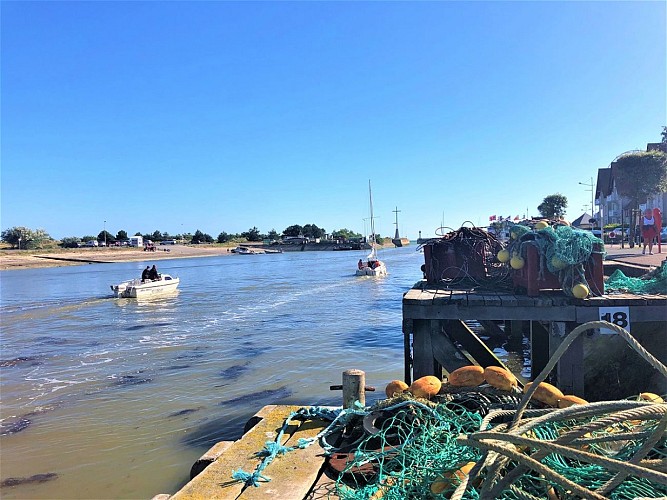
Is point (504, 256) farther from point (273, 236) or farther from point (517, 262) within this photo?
point (273, 236)

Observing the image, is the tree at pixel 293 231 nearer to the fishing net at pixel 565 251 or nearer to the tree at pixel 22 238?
the tree at pixel 22 238

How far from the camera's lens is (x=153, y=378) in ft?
38.7

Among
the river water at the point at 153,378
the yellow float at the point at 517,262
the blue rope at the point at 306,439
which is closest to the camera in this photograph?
the blue rope at the point at 306,439

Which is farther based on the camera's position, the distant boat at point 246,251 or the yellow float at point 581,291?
the distant boat at point 246,251

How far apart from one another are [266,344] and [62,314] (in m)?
14.6

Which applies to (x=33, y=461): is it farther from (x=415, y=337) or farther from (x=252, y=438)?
(x=415, y=337)

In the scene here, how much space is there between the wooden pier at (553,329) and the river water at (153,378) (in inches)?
126

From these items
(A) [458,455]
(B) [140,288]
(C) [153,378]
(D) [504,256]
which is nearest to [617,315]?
(D) [504,256]

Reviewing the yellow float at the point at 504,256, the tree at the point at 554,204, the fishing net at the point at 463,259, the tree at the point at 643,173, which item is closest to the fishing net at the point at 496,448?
the yellow float at the point at 504,256

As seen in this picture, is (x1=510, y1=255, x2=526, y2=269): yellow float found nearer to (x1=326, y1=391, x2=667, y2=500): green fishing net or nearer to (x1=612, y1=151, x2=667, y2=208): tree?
(x1=326, y1=391, x2=667, y2=500): green fishing net

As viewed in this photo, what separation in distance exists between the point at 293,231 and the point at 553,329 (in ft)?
573

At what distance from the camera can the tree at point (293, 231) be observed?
178625mm

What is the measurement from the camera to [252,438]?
4.74m

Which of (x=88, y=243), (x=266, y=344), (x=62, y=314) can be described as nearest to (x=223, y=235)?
(x=88, y=243)
